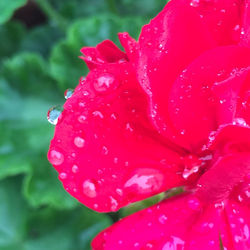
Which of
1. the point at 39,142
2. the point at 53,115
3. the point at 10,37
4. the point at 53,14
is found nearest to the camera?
the point at 53,115

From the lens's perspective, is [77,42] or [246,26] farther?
[77,42]

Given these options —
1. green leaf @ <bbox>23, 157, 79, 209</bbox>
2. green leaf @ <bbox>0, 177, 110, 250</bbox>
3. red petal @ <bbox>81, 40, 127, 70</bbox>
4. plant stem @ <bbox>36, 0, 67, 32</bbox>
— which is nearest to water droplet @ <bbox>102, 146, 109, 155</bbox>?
red petal @ <bbox>81, 40, 127, 70</bbox>

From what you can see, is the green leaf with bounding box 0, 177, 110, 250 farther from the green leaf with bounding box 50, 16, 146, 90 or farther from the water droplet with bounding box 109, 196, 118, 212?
the water droplet with bounding box 109, 196, 118, 212

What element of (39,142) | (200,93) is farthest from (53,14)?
(200,93)

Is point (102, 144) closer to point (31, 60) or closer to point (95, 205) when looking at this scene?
point (95, 205)

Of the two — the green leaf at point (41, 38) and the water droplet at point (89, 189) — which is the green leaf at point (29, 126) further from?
the water droplet at point (89, 189)

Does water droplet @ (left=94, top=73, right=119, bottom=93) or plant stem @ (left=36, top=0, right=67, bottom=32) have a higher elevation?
water droplet @ (left=94, top=73, right=119, bottom=93)

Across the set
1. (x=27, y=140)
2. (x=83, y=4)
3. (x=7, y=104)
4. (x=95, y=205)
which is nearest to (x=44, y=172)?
(x=27, y=140)

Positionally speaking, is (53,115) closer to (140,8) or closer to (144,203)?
(144,203)
